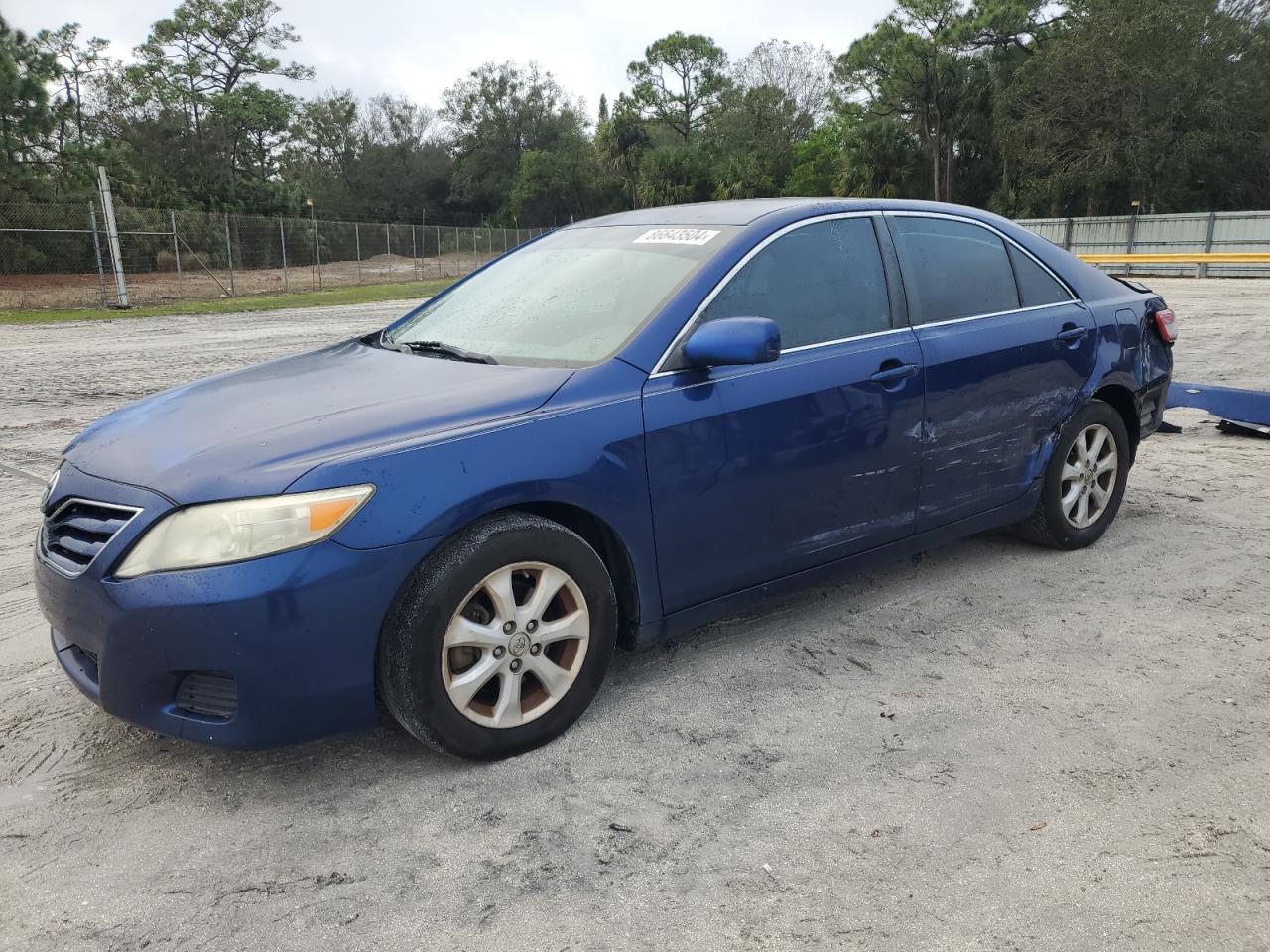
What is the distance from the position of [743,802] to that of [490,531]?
1.02 m

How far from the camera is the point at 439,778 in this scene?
295cm

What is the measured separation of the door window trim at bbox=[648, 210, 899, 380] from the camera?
3.31 metres

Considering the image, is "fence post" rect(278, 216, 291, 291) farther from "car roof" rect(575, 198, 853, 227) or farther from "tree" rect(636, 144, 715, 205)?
"tree" rect(636, 144, 715, 205)

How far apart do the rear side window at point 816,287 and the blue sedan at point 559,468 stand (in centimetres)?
1

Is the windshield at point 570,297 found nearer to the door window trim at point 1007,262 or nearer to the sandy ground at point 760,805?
the door window trim at point 1007,262

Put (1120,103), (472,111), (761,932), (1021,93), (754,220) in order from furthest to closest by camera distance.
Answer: (472,111) < (1021,93) < (1120,103) < (754,220) < (761,932)

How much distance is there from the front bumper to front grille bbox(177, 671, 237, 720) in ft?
0.05

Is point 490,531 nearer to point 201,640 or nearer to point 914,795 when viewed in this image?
point 201,640

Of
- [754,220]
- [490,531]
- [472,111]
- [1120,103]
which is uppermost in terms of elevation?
[472,111]

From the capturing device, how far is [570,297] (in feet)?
12.2

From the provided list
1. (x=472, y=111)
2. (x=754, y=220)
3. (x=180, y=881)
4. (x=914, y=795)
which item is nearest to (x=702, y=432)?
(x=754, y=220)

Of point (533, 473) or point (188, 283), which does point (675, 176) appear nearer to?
point (188, 283)

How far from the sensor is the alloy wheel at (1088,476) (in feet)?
15.5

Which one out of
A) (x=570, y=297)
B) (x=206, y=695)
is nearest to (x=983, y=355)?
(x=570, y=297)
